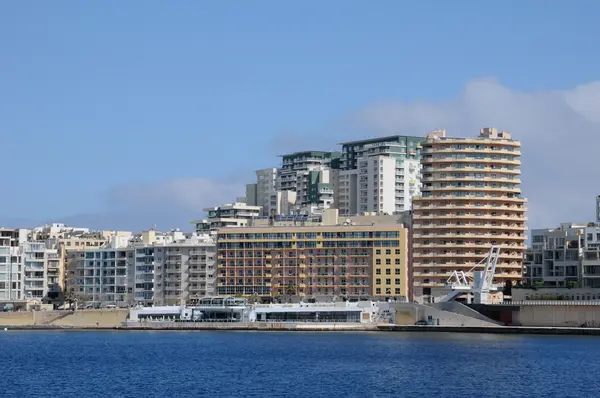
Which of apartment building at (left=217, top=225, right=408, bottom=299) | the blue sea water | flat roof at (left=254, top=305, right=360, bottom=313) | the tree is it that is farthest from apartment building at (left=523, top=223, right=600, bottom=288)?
the tree

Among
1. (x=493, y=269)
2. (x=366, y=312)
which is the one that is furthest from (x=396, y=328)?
(x=493, y=269)

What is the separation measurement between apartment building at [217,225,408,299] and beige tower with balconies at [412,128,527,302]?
3790 millimetres

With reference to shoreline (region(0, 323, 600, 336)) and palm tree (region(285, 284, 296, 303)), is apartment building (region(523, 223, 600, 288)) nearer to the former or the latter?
shoreline (region(0, 323, 600, 336))

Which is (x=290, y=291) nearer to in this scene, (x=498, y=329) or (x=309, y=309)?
(x=309, y=309)

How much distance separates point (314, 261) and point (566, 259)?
38.2m

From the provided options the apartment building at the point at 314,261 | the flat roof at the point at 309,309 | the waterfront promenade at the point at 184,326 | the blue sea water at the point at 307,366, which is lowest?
the blue sea water at the point at 307,366

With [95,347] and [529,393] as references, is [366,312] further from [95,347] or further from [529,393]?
[529,393]

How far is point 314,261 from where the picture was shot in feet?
605

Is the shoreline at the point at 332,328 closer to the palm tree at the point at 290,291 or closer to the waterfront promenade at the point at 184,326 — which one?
the waterfront promenade at the point at 184,326

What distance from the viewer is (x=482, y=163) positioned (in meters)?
180

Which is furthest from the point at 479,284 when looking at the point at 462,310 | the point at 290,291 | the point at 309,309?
the point at 290,291

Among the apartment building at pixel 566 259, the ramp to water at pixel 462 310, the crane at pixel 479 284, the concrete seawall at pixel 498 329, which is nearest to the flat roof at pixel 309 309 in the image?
the concrete seawall at pixel 498 329

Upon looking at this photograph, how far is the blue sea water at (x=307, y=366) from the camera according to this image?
88750 millimetres

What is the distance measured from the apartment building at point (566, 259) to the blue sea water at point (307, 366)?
66.4ft
